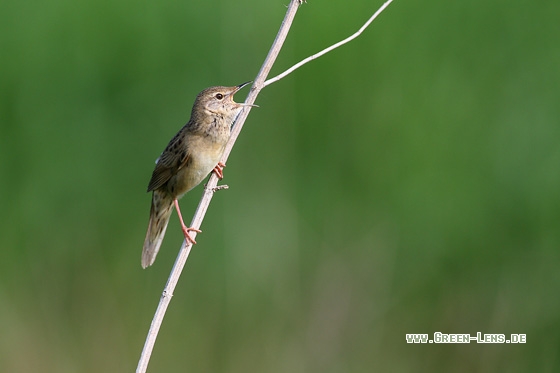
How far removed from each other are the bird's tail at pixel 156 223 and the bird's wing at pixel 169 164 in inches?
6.0

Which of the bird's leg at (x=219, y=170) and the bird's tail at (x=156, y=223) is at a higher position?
the bird's leg at (x=219, y=170)

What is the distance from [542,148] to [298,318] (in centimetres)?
163

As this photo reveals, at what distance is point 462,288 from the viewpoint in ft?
15.1

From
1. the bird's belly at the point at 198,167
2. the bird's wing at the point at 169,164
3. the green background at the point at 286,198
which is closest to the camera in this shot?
the bird's belly at the point at 198,167

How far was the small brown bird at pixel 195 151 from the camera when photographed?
3.98m

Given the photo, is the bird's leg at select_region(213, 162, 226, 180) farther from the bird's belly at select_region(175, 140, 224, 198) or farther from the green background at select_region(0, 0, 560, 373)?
the green background at select_region(0, 0, 560, 373)

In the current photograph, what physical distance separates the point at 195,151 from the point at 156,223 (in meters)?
0.45

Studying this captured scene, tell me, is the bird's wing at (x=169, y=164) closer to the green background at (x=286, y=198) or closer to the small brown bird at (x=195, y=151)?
the small brown bird at (x=195, y=151)

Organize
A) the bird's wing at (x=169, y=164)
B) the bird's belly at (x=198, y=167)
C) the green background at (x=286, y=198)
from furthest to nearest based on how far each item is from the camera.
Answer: the green background at (x=286, y=198) < the bird's wing at (x=169, y=164) < the bird's belly at (x=198, y=167)

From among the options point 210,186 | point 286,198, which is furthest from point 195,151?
point 286,198

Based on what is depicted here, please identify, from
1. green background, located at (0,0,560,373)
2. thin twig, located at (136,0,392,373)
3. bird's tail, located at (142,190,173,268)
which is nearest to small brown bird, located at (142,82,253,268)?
bird's tail, located at (142,190,173,268)

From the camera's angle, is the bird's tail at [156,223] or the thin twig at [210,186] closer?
the thin twig at [210,186]

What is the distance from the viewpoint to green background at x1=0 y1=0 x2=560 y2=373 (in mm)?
4531

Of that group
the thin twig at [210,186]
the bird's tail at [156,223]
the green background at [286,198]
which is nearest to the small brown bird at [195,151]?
the bird's tail at [156,223]
